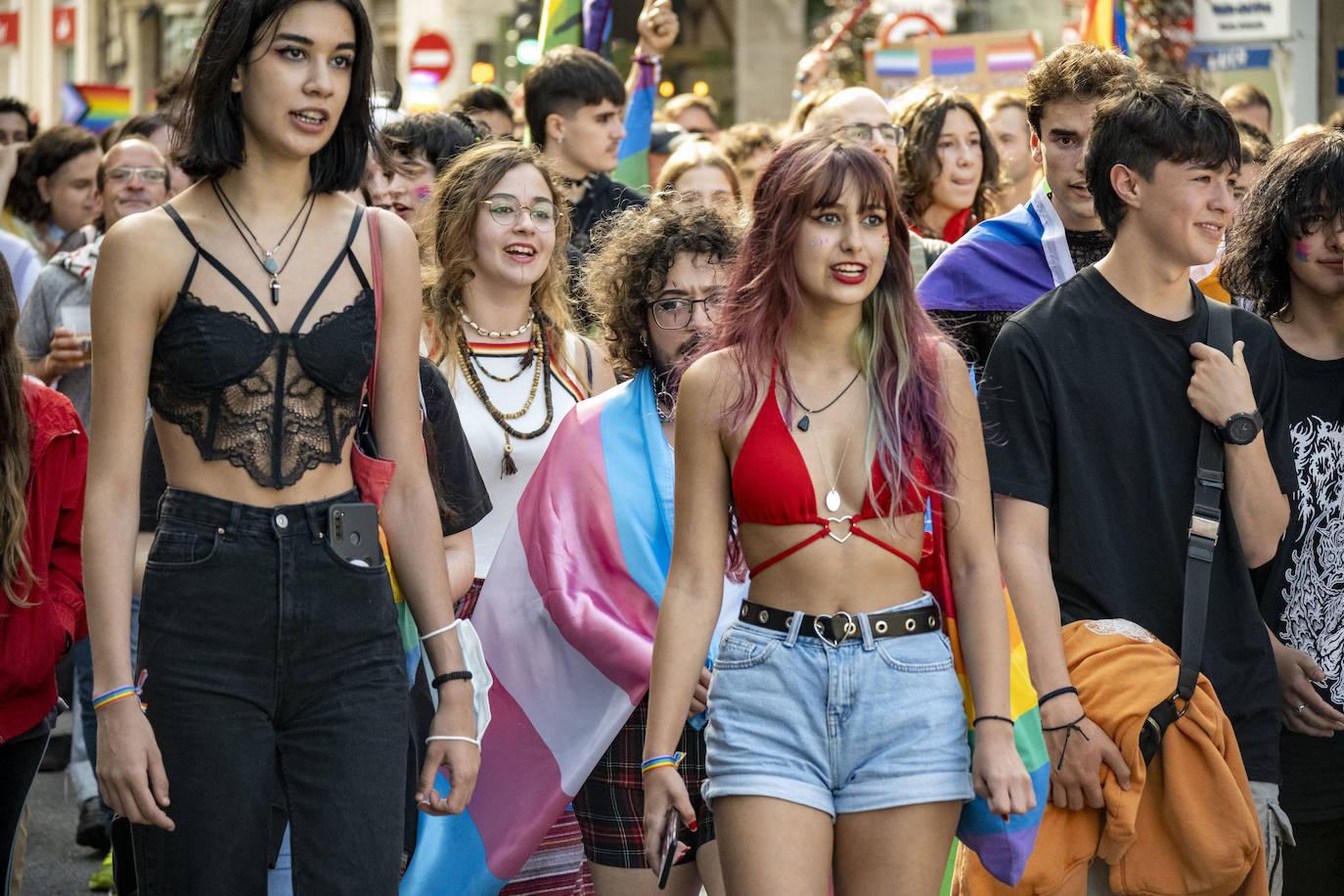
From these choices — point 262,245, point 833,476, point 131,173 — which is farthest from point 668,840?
point 131,173

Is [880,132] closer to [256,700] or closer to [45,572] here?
[45,572]

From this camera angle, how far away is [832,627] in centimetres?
321

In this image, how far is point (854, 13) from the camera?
48.8ft

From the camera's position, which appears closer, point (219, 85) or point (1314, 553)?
point (219, 85)

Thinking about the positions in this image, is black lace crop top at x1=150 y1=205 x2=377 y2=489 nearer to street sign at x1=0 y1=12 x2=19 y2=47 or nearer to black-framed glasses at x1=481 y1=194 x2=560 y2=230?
black-framed glasses at x1=481 y1=194 x2=560 y2=230

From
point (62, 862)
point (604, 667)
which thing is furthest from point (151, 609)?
point (62, 862)

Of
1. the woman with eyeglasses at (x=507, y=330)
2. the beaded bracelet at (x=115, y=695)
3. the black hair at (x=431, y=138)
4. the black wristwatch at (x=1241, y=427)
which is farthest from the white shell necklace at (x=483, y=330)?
the beaded bracelet at (x=115, y=695)

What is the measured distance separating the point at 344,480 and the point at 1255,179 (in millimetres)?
2686

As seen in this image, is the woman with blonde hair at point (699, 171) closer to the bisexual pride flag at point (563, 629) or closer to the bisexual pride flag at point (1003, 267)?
the bisexual pride flag at point (1003, 267)

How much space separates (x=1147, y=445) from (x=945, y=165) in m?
3.42

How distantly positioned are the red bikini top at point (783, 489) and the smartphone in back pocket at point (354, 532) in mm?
699

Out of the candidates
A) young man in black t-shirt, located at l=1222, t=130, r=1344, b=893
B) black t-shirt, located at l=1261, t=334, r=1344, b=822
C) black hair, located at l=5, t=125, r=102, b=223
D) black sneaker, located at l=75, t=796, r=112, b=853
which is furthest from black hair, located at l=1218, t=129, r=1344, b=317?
black hair, located at l=5, t=125, r=102, b=223

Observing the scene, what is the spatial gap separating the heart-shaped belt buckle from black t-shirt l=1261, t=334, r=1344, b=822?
1.55 meters

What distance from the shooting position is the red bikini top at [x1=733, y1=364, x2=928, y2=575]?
3279mm
